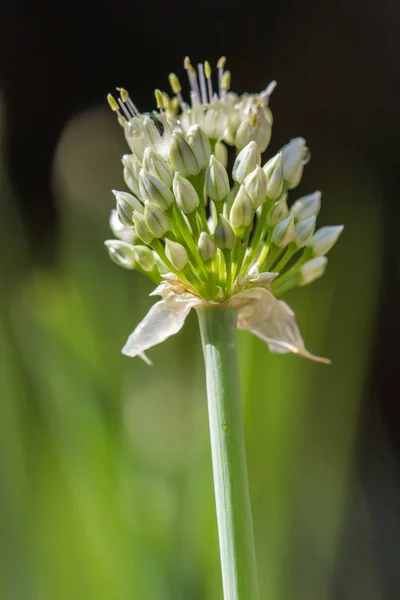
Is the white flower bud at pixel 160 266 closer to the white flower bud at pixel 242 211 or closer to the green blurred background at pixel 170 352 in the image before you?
the white flower bud at pixel 242 211

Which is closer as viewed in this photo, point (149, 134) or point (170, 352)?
point (149, 134)

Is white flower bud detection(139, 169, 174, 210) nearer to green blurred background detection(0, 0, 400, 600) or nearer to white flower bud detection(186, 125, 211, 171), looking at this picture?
white flower bud detection(186, 125, 211, 171)

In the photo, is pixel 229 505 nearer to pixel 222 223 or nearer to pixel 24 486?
pixel 222 223

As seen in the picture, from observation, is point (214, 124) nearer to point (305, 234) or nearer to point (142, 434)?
point (305, 234)

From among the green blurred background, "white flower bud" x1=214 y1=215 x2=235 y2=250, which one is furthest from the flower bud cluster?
the green blurred background

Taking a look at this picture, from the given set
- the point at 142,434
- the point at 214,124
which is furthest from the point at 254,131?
the point at 142,434

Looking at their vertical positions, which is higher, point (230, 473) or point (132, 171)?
point (132, 171)

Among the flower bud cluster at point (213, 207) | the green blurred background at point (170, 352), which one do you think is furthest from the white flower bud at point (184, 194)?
the green blurred background at point (170, 352)
